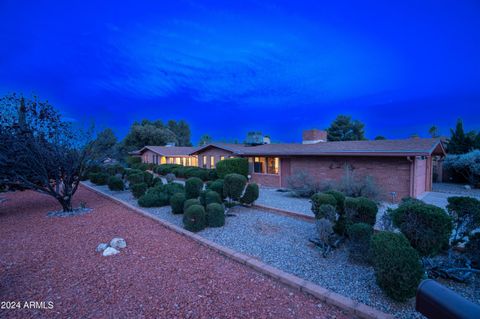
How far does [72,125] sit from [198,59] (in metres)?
52.4

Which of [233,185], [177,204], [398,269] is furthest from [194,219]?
[398,269]

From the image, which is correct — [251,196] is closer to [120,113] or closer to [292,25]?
[292,25]

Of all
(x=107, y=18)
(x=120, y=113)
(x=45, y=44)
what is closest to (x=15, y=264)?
(x=45, y=44)

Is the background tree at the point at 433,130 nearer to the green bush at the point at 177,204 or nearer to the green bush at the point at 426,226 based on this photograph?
the green bush at the point at 426,226

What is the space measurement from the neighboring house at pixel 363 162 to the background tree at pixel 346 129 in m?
15.8

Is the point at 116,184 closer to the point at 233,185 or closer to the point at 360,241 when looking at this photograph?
the point at 233,185

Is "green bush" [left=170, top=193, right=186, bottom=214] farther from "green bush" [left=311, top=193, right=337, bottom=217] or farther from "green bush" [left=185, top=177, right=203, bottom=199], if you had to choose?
"green bush" [left=311, top=193, right=337, bottom=217]

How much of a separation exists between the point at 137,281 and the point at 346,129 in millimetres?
33724

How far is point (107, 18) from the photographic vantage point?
24375mm

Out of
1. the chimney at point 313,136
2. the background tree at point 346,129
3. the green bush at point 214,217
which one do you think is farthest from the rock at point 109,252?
the background tree at point 346,129

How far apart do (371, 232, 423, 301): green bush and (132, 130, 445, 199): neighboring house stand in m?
8.15

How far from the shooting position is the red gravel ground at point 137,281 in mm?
2992

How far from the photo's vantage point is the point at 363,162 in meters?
11.2

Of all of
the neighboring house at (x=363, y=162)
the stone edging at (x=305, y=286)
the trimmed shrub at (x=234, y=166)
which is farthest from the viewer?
the trimmed shrub at (x=234, y=166)
